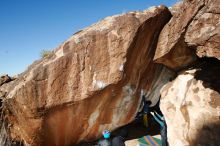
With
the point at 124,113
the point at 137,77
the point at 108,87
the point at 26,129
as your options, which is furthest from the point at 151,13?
the point at 26,129

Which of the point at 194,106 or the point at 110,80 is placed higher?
the point at 110,80

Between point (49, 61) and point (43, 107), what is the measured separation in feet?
3.47

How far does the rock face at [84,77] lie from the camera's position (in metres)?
5.54

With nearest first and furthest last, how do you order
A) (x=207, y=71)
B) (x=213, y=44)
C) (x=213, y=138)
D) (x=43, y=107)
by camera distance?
(x=213, y=44), (x=213, y=138), (x=207, y=71), (x=43, y=107)

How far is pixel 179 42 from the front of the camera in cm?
513

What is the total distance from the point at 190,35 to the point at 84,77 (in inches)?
97.0

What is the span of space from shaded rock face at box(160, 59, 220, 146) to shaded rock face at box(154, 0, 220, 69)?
16.0 inches

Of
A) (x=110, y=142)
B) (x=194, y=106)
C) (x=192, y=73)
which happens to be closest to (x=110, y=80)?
(x=110, y=142)

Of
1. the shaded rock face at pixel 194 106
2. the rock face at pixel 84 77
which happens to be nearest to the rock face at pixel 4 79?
the rock face at pixel 84 77

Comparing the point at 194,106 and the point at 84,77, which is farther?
the point at 84,77

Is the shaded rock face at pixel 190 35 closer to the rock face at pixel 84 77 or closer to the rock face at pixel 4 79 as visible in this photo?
the rock face at pixel 84 77

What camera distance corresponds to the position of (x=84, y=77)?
5586mm

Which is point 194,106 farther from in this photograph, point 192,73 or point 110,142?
point 110,142

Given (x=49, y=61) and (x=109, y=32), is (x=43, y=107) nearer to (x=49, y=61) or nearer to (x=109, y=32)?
(x=49, y=61)
